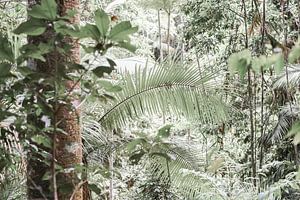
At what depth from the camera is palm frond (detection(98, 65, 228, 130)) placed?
3627 millimetres

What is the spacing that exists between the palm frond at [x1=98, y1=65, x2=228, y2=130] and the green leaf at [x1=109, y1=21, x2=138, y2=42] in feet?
8.39

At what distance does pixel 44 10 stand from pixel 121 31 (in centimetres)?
17

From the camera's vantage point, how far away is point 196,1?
4617mm

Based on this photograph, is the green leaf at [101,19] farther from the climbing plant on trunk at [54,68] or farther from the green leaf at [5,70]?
the green leaf at [5,70]

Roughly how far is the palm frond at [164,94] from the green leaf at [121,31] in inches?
101

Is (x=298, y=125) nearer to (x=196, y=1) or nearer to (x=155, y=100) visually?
(x=155, y=100)

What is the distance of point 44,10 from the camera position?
104 centimetres

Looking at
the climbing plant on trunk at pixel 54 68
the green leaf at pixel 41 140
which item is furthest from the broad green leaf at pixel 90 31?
the green leaf at pixel 41 140

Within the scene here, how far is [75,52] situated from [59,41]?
0.85 meters

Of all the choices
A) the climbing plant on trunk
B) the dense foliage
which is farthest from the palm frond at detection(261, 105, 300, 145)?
the climbing plant on trunk

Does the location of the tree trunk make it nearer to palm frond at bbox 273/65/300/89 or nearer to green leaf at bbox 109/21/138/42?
green leaf at bbox 109/21/138/42

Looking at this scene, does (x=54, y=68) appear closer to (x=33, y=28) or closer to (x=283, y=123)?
(x=33, y=28)

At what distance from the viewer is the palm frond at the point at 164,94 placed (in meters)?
3.63

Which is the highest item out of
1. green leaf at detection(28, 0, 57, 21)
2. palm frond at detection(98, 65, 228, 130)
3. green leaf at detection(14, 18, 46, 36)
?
green leaf at detection(28, 0, 57, 21)
